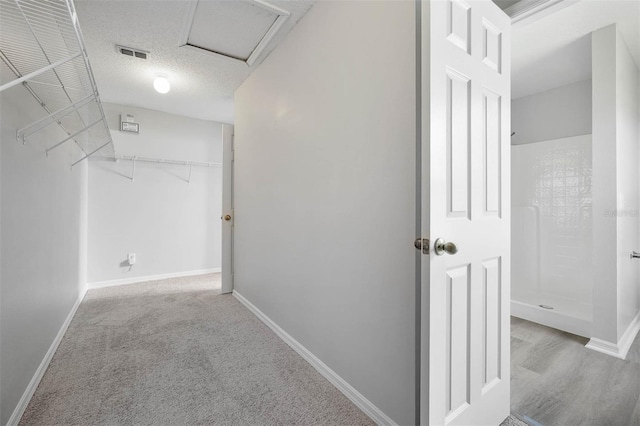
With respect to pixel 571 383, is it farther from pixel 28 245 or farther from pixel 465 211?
pixel 28 245

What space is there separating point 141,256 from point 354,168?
3.81 meters

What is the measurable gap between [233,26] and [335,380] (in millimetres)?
2544

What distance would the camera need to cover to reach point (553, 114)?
305 centimetres

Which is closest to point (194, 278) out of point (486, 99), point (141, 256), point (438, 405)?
point (141, 256)

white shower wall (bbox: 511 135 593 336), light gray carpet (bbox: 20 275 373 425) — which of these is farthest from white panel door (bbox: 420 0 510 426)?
white shower wall (bbox: 511 135 593 336)

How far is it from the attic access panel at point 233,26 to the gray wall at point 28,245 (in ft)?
3.80

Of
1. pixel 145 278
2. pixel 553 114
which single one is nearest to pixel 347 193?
pixel 553 114

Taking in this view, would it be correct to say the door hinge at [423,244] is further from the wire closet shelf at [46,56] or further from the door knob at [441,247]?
the wire closet shelf at [46,56]

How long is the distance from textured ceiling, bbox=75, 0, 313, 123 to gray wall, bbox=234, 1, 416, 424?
54 centimetres

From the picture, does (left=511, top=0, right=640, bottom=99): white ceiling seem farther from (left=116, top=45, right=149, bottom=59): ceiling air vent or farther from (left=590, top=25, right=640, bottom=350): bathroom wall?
(left=116, top=45, right=149, bottom=59): ceiling air vent

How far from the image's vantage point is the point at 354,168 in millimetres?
1577

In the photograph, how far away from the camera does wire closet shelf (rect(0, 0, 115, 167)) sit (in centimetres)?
105

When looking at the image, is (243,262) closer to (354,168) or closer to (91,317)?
(91,317)

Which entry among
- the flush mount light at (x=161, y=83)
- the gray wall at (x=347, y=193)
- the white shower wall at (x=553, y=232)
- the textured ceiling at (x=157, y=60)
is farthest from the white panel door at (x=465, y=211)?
the flush mount light at (x=161, y=83)
